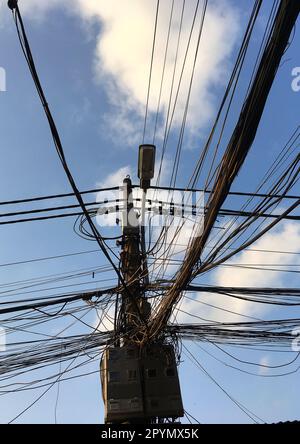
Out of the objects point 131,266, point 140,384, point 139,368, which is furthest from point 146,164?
point 140,384

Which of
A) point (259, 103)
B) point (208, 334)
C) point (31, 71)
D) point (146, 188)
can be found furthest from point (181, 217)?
point (31, 71)

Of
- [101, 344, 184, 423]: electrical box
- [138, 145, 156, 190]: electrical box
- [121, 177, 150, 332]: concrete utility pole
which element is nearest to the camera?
[101, 344, 184, 423]: electrical box

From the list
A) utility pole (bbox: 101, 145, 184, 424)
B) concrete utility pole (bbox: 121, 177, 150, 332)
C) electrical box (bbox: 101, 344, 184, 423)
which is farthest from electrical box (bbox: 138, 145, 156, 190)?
electrical box (bbox: 101, 344, 184, 423)

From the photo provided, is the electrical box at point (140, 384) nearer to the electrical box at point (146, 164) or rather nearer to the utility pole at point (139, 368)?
the utility pole at point (139, 368)

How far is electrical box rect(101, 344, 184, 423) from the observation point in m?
4.33

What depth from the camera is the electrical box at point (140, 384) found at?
14.2 ft

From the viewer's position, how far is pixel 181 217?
5.20 m

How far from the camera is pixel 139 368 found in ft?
15.2

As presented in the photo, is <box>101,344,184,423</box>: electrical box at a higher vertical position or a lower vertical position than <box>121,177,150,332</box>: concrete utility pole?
lower

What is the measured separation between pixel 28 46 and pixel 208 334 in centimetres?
395

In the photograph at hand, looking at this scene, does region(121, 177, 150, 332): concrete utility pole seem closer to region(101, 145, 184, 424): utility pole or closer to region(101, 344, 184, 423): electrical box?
region(101, 145, 184, 424): utility pole

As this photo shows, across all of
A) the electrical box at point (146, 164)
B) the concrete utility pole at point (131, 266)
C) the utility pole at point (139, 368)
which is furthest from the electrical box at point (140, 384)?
the electrical box at point (146, 164)
